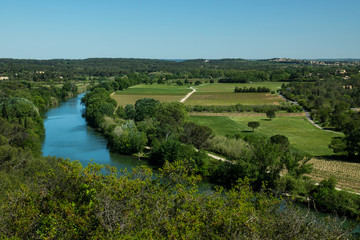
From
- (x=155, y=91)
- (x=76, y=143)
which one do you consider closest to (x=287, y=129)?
(x=76, y=143)

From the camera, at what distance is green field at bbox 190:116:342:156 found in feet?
156

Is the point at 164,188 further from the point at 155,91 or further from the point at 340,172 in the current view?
the point at 155,91

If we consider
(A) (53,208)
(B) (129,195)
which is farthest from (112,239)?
(A) (53,208)

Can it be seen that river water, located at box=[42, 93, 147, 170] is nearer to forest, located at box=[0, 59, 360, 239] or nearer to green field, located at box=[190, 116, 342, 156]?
forest, located at box=[0, 59, 360, 239]

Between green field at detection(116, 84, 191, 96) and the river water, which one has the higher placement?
green field at detection(116, 84, 191, 96)

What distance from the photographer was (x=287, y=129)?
58.4m

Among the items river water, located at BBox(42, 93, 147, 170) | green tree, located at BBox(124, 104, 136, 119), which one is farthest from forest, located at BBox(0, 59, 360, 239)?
river water, located at BBox(42, 93, 147, 170)

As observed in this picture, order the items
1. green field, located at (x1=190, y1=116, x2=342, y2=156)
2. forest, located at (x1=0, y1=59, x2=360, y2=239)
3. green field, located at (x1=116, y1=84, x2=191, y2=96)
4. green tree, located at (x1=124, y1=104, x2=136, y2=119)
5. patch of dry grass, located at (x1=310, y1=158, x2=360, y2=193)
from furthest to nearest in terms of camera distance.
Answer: green field, located at (x1=116, y1=84, x2=191, y2=96) → green tree, located at (x1=124, y1=104, x2=136, y2=119) → green field, located at (x1=190, y1=116, x2=342, y2=156) → patch of dry grass, located at (x1=310, y1=158, x2=360, y2=193) → forest, located at (x1=0, y1=59, x2=360, y2=239)

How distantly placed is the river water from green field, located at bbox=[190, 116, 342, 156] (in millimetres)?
19111

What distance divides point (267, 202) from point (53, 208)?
8.69 meters

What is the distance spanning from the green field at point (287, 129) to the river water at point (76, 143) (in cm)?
1911

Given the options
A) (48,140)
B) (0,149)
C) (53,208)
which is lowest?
(48,140)

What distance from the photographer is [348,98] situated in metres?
83.9

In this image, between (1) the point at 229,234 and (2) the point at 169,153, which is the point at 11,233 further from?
(2) the point at 169,153
